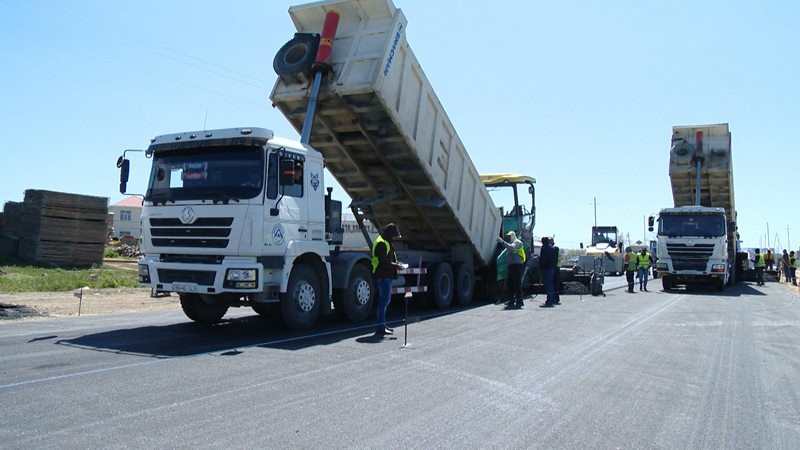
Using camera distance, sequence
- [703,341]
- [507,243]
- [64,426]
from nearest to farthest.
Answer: [64,426]
[703,341]
[507,243]

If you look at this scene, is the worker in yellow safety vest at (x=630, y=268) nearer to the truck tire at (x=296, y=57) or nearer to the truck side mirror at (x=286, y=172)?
the truck tire at (x=296, y=57)

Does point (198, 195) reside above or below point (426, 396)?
above

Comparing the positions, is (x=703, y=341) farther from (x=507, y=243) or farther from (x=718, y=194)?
(x=718, y=194)

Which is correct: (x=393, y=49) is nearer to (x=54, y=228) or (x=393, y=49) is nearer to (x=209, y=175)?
(x=209, y=175)

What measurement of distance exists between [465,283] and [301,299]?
5.83 meters

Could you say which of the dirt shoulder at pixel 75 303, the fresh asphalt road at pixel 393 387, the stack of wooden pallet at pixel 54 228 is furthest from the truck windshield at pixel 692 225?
the stack of wooden pallet at pixel 54 228

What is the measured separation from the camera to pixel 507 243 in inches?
559

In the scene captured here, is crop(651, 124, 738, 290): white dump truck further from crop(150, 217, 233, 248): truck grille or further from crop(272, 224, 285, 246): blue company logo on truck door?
crop(150, 217, 233, 248): truck grille

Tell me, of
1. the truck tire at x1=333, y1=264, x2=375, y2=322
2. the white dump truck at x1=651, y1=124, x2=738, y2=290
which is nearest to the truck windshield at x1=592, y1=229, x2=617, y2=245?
the white dump truck at x1=651, y1=124, x2=738, y2=290

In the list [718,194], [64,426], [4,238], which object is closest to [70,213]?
[4,238]

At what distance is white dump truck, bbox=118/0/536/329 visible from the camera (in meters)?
8.02

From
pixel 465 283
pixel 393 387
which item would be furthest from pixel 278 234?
pixel 465 283

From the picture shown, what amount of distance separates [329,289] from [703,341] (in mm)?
5519

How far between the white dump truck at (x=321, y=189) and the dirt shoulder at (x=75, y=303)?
3377mm
